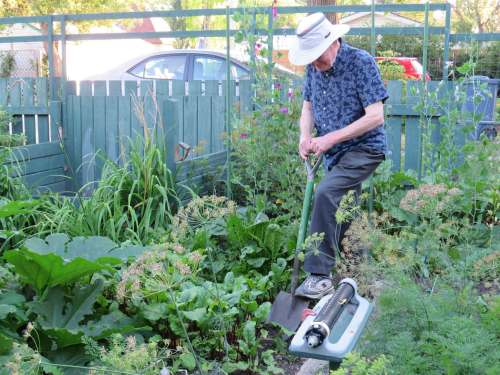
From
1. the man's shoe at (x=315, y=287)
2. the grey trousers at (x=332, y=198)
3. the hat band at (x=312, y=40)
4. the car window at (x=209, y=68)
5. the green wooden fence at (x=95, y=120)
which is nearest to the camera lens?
the man's shoe at (x=315, y=287)

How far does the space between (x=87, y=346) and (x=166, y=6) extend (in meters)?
42.1

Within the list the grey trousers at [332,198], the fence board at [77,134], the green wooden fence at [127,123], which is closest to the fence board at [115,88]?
the green wooden fence at [127,123]

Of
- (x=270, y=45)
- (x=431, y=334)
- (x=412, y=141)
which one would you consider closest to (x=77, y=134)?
(x=270, y=45)

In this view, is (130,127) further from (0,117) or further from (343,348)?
(343,348)

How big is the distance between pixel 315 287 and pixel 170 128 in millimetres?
2454

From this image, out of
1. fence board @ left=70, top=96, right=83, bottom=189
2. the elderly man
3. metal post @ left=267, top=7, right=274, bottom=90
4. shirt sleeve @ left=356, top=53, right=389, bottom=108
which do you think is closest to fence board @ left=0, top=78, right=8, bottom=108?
fence board @ left=70, top=96, right=83, bottom=189

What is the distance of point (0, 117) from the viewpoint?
266 inches

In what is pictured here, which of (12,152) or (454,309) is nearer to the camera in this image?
(454,309)

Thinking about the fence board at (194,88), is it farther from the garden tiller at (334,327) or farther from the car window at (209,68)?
the garden tiller at (334,327)

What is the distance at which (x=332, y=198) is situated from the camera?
4090 millimetres

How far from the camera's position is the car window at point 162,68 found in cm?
1081

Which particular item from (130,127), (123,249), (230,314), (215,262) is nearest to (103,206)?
(215,262)

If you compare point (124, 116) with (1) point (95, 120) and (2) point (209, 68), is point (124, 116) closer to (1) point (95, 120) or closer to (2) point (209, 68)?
(1) point (95, 120)

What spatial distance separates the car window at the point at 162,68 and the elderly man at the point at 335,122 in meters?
6.62
